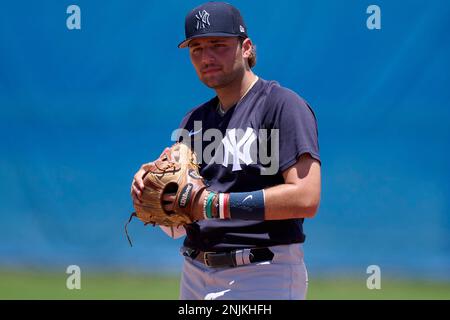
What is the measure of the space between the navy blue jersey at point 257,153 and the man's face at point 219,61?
0.10m

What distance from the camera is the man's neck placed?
2475mm

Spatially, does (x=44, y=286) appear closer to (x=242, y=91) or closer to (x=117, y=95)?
(x=117, y=95)

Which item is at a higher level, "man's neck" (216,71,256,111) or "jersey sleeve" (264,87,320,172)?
"man's neck" (216,71,256,111)

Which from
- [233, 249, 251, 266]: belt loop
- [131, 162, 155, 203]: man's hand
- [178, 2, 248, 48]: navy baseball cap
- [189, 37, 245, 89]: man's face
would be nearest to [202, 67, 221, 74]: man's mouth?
[189, 37, 245, 89]: man's face

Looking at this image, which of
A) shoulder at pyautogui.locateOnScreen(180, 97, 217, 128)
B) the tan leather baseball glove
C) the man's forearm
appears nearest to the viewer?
Answer: the man's forearm

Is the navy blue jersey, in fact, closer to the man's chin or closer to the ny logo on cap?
the man's chin

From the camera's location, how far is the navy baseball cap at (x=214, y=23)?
94.5 inches

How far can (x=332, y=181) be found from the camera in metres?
4.65

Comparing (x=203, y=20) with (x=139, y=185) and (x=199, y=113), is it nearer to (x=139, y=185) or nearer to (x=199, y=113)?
(x=199, y=113)

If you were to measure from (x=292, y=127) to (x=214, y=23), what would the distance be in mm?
497

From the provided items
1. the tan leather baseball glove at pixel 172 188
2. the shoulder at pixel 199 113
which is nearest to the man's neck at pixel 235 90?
the shoulder at pixel 199 113

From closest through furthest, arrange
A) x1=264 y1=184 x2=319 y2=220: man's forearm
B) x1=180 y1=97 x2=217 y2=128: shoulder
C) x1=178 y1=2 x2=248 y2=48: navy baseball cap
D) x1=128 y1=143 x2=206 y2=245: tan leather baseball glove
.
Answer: x1=264 y1=184 x2=319 y2=220: man's forearm → x1=128 y1=143 x2=206 y2=245: tan leather baseball glove → x1=178 y1=2 x2=248 y2=48: navy baseball cap → x1=180 y1=97 x2=217 y2=128: shoulder

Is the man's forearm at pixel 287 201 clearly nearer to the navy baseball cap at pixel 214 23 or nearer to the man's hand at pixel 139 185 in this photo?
the man's hand at pixel 139 185

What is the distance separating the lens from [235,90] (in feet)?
8.13
